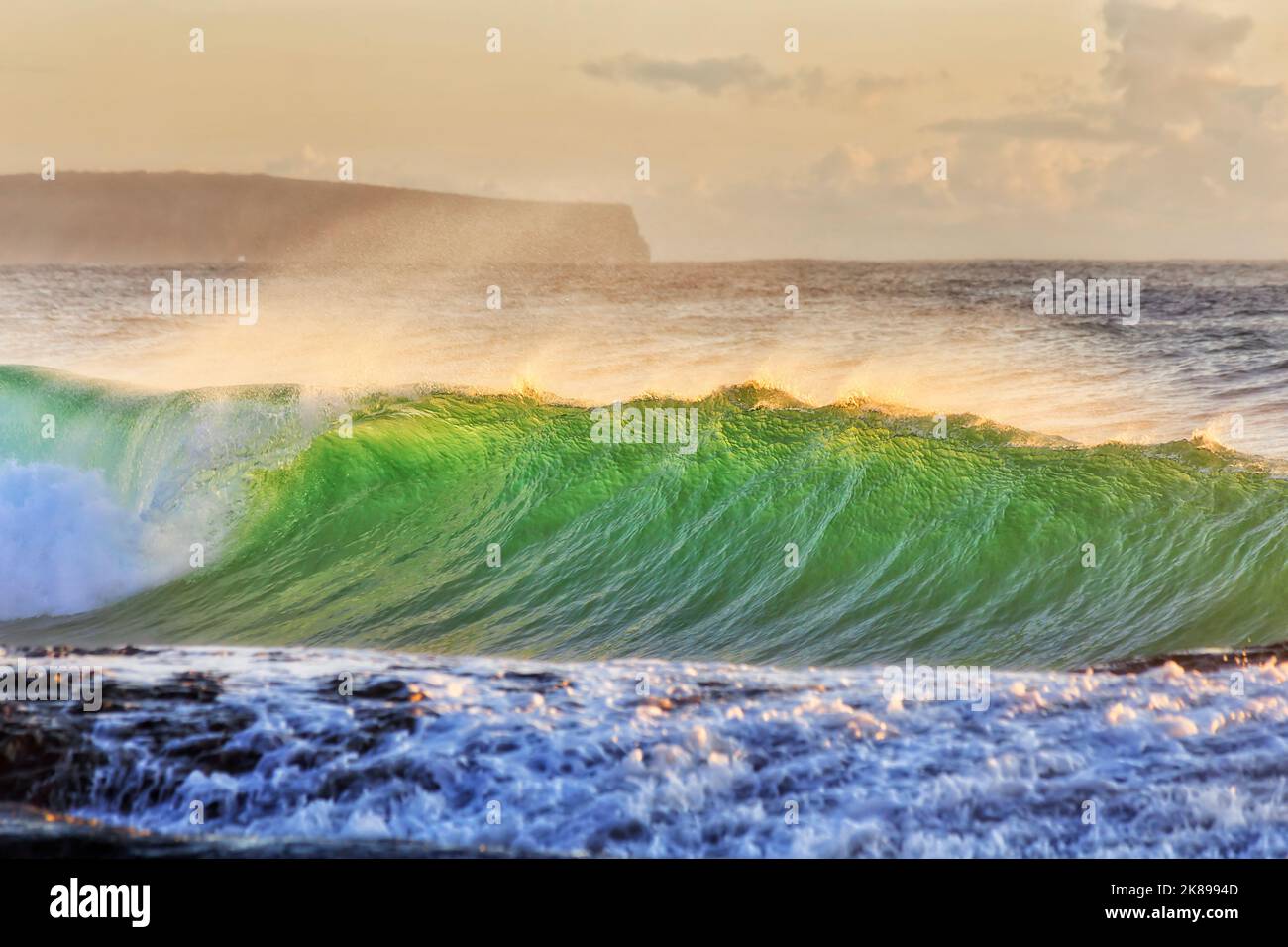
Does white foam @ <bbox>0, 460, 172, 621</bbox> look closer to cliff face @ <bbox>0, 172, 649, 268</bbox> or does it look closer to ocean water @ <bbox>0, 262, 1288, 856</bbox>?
ocean water @ <bbox>0, 262, 1288, 856</bbox>

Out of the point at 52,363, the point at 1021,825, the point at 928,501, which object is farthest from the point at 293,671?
the point at 52,363

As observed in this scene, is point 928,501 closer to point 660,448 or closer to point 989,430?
point 989,430

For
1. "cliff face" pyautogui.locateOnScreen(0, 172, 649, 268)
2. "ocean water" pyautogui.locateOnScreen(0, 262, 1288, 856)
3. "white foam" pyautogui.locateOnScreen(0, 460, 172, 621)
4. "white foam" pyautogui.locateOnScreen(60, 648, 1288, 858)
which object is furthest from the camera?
"cliff face" pyautogui.locateOnScreen(0, 172, 649, 268)

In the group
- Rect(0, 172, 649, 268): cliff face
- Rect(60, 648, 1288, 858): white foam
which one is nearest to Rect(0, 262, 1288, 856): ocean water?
Rect(60, 648, 1288, 858): white foam

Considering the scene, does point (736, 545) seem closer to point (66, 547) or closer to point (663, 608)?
point (663, 608)

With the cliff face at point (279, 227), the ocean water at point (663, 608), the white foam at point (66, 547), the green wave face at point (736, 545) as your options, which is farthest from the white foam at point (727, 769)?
the cliff face at point (279, 227)
